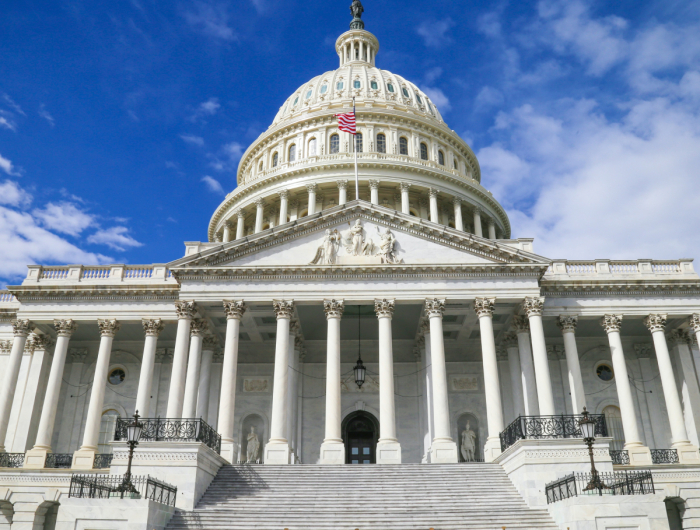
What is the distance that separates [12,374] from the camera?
34156 millimetres

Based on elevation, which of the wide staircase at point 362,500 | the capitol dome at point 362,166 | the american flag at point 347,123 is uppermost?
the capitol dome at point 362,166

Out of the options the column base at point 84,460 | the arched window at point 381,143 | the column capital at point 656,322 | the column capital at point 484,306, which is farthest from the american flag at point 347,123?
the column base at point 84,460

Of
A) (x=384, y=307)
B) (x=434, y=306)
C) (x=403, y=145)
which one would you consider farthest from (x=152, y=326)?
(x=403, y=145)

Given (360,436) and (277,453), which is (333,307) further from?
(360,436)

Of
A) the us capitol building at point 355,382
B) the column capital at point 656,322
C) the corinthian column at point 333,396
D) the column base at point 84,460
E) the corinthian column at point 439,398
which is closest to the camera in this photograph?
the us capitol building at point 355,382

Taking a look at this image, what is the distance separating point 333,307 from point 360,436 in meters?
12.5

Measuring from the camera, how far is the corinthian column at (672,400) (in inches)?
1267

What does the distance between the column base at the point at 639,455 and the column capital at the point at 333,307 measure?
1615 centimetres

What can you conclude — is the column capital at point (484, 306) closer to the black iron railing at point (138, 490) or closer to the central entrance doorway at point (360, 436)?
the central entrance doorway at point (360, 436)

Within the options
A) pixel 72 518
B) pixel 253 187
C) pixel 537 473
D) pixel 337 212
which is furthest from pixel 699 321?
pixel 253 187

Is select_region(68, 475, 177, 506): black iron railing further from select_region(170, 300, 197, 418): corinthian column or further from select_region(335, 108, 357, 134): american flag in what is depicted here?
select_region(335, 108, 357, 134): american flag

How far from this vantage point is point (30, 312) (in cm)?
3550

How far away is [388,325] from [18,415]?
72.2 feet

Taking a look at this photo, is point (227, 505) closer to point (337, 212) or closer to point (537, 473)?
point (537, 473)
